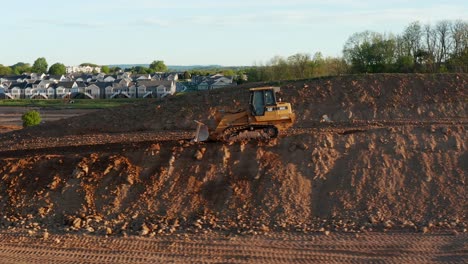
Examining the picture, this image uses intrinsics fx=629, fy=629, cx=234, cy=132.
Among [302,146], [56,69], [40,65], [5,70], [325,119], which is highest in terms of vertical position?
[40,65]

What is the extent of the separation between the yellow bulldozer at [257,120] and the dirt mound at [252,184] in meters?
0.61

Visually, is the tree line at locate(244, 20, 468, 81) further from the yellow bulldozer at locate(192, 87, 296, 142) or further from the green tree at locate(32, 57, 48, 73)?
the green tree at locate(32, 57, 48, 73)

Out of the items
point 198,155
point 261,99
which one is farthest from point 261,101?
point 198,155

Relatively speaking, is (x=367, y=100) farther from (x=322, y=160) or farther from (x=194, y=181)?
(x=194, y=181)

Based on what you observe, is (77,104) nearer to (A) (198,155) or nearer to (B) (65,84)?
(B) (65,84)

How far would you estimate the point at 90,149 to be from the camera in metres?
21.1

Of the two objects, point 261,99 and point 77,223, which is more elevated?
point 261,99

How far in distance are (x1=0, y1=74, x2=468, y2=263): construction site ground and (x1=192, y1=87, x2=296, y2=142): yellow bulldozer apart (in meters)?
0.52

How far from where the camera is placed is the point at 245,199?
1747 centimetres

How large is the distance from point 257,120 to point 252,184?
2.77 metres

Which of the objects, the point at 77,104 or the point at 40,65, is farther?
the point at 40,65

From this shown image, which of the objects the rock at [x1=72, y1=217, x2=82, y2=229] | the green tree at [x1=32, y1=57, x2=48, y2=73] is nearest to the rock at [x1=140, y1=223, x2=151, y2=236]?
the rock at [x1=72, y1=217, x2=82, y2=229]

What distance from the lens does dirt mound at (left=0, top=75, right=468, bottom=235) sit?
16.6 metres

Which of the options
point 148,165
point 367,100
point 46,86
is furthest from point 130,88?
point 148,165
